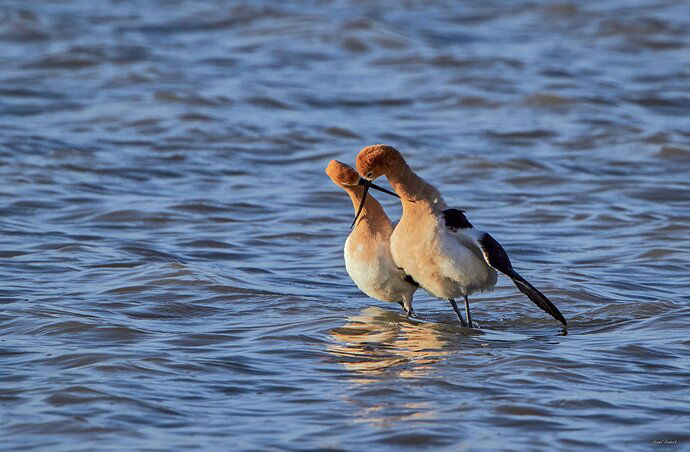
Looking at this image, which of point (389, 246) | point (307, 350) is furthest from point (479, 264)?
point (307, 350)

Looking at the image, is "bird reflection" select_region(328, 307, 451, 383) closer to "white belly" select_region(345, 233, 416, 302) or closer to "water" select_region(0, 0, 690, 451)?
"water" select_region(0, 0, 690, 451)

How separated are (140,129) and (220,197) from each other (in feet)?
11.2

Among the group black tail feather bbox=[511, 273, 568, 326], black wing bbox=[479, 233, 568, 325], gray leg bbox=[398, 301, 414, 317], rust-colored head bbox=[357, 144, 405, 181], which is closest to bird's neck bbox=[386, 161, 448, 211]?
rust-colored head bbox=[357, 144, 405, 181]

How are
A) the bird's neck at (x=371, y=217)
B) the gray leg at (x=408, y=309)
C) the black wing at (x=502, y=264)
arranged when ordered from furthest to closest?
the gray leg at (x=408, y=309) < the bird's neck at (x=371, y=217) < the black wing at (x=502, y=264)

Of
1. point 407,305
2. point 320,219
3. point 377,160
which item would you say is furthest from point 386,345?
point 320,219

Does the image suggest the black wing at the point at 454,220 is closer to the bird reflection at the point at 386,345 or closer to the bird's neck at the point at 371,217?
the bird's neck at the point at 371,217

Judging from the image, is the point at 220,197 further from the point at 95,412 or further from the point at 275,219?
the point at 95,412

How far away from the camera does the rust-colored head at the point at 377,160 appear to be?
7883mm

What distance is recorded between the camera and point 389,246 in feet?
27.0

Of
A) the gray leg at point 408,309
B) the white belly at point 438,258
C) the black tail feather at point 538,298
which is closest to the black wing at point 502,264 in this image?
the black tail feather at point 538,298

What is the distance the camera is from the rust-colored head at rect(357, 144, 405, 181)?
7.88 m

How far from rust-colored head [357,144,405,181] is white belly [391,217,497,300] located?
0.37 m

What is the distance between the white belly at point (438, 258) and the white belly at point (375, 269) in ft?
0.40

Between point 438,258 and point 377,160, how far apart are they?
686mm
